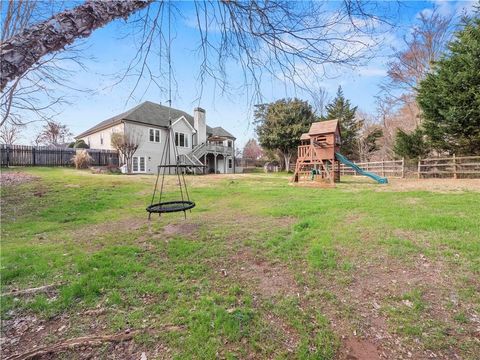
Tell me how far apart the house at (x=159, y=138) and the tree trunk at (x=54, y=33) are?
1738cm

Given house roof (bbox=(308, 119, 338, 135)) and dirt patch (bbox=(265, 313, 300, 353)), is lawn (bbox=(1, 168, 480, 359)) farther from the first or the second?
house roof (bbox=(308, 119, 338, 135))

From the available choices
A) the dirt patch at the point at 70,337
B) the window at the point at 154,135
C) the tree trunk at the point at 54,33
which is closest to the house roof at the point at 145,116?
the window at the point at 154,135

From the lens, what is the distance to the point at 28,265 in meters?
3.92

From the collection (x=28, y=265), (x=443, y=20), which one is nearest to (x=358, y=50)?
(x=28, y=265)

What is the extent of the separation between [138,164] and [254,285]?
20.9 metres

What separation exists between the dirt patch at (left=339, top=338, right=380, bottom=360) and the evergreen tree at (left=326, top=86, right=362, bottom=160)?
27.4 meters

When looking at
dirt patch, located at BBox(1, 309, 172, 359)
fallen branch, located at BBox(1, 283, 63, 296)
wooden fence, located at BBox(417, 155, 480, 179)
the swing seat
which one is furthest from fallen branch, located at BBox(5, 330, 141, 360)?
wooden fence, located at BBox(417, 155, 480, 179)

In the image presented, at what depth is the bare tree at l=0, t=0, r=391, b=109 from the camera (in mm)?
2566

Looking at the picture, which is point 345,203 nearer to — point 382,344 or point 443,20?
point 382,344

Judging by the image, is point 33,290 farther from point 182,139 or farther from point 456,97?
point 182,139

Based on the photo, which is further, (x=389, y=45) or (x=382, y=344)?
(x=389, y=45)

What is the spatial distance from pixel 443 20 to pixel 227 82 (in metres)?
19.9

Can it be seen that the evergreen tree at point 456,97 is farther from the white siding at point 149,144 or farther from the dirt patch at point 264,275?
the white siding at point 149,144

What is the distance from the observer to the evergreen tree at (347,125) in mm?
27258
